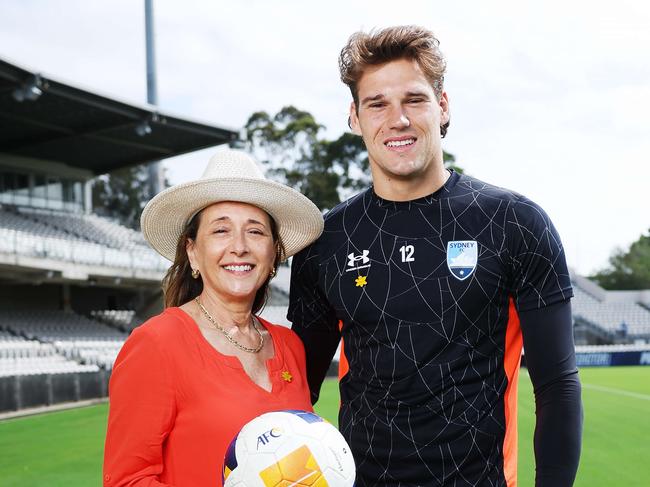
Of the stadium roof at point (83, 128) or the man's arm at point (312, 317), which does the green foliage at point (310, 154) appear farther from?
the man's arm at point (312, 317)

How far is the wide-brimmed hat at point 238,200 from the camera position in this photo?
330cm

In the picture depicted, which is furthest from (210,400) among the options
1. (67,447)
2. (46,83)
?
(46,83)

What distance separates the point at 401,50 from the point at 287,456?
152 cm

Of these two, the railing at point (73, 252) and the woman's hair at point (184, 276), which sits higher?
the railing at point (73, 252)

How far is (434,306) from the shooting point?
2.85 meters

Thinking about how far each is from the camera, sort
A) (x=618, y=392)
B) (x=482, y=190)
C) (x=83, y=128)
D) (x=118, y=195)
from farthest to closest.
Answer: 1. (x=118, y=195)
2. (x=83, y=128)
3. (x=618, y=392)
4. (x=482, y=190)

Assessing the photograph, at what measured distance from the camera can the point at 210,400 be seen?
114 inches

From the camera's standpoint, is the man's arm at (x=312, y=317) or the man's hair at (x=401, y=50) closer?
the man's hair at (x=401, y=50)

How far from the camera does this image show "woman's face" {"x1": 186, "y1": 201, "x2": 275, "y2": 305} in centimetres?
321

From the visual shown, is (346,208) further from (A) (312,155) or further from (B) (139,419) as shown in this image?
(A) (312,155)

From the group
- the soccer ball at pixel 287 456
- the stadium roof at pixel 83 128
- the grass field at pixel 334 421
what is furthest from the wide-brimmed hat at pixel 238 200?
the stadium roof at pixel 83 128

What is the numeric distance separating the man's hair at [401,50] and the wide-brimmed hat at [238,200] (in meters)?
0.65

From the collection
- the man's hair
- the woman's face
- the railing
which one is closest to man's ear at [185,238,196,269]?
the woman's face

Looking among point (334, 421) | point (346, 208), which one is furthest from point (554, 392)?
point (334, 421)
